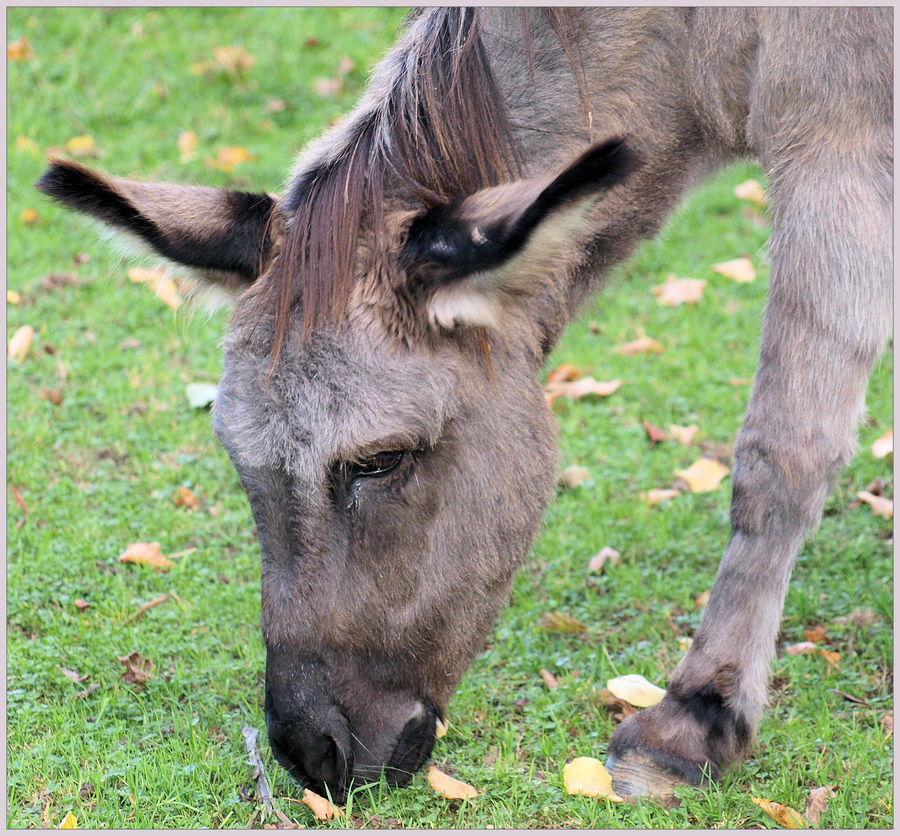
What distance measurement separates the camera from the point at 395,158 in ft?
10.5

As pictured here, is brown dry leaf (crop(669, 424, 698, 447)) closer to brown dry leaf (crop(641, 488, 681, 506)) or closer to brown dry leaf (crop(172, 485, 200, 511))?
brown dry leaf (crop(641, 488, 681, 506))

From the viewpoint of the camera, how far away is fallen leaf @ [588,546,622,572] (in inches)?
187

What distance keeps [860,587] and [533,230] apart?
2623mm

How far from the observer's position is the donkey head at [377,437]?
292 cm

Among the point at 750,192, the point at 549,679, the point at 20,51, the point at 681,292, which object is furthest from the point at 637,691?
the point at 20,51

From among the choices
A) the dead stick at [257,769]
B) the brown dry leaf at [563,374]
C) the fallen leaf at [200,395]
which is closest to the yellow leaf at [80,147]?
the fallen leaf at [200,395]

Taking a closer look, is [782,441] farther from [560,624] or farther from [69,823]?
[69,823]

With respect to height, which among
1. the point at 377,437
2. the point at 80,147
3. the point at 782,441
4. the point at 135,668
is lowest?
the point at 135,668

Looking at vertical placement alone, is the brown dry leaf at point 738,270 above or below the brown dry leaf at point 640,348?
above

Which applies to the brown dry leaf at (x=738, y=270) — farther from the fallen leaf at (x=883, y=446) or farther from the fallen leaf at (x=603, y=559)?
the fallen leaf at (x=603, y=559)

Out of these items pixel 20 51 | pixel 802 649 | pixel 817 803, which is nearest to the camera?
pixel 817 803

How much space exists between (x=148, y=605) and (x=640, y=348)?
131 inches

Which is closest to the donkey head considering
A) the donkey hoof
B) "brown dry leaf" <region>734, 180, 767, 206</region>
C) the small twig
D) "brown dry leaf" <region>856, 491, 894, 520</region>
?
the donkey hoof

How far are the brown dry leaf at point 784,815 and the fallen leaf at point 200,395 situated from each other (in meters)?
3.63
